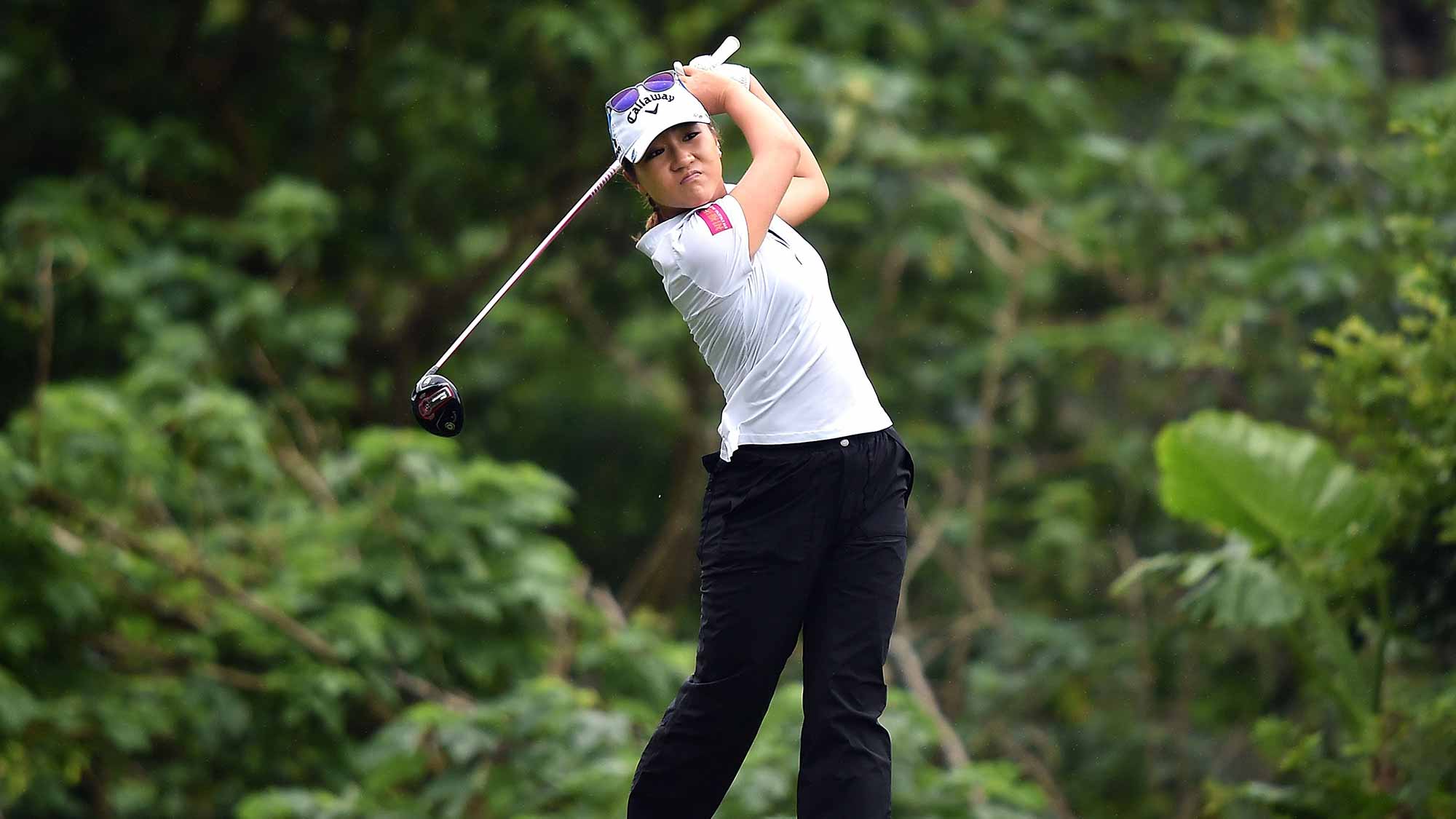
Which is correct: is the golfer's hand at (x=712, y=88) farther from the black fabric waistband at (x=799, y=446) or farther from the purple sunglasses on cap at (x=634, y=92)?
the black fabric waistband at (x=799, y=446)

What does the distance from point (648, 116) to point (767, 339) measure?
0.45 metres

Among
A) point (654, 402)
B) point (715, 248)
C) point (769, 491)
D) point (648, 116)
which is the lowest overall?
point (654, 402)

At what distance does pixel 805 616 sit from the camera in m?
3.06

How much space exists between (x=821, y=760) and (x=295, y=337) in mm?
4807

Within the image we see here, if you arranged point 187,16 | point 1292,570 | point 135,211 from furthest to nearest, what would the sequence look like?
point 187,16 → point 135,211 → point 1292,570

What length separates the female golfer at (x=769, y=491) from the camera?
2.94m

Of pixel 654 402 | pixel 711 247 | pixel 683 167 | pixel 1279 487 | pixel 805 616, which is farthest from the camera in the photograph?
pixel 654 402

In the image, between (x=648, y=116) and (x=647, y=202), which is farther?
(x=647, y=202)

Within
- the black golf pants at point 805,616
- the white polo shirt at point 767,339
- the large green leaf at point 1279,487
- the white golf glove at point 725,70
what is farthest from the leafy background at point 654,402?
the white golf glove at point 725,70

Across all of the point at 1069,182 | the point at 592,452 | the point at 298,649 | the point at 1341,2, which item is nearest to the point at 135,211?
the point at 298,649

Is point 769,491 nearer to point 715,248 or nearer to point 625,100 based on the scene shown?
point 715,248

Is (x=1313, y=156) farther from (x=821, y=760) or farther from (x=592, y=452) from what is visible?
(x=821, y=760)

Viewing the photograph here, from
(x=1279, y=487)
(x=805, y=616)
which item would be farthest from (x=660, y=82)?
(x=1279, y=487)

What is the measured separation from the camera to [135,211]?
716 cm
